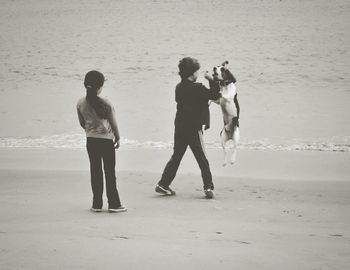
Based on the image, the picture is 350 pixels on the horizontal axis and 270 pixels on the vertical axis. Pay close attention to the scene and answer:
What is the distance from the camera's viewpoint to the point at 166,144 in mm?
16172

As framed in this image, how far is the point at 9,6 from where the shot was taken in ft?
125

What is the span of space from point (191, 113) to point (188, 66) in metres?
0.58

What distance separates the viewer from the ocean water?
1852 cm

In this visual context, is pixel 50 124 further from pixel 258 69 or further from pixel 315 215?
pixel 315 215

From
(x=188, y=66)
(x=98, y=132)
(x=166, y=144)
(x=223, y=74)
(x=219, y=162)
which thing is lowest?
(x=166, y=144)

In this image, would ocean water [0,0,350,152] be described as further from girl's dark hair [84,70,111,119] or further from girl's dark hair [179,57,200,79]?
girl's dark hair [84,70,111,119]

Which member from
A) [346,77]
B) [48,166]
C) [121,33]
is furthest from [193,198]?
[121,33]

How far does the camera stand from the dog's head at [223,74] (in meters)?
7.42

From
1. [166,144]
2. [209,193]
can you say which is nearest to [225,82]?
[209,193]

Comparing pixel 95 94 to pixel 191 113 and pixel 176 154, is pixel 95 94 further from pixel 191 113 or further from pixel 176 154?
pixel 176 154

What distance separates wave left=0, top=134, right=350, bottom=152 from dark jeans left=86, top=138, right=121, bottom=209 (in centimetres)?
844

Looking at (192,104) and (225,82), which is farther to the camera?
(225,82)

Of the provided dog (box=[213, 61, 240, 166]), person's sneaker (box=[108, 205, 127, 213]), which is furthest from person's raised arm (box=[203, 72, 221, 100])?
person's sneaker (box=[108, 205, 127, 213])

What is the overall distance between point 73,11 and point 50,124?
58.6 feet
